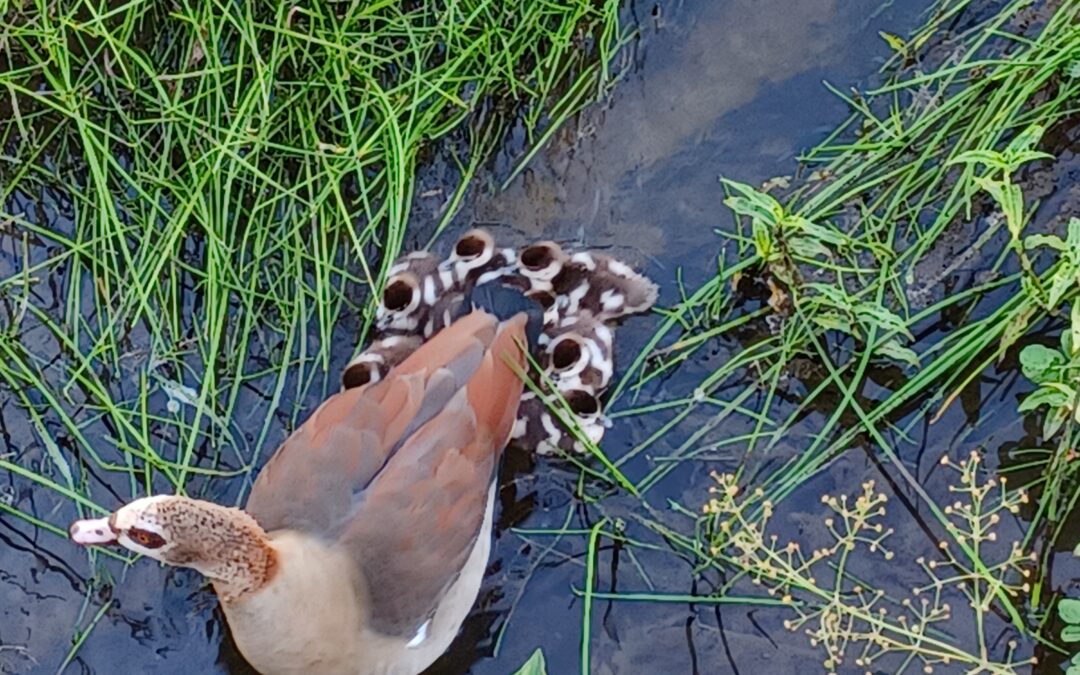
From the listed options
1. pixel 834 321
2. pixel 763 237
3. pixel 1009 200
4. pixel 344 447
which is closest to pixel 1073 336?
pixel 1009 200

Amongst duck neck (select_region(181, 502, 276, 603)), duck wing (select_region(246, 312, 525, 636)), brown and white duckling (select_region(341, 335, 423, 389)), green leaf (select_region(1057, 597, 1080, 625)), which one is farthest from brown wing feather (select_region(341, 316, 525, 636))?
green leaf (select_region(1057, 597, 1080, 625))

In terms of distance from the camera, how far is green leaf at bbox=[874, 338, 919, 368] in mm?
3168

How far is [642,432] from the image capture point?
130 inches

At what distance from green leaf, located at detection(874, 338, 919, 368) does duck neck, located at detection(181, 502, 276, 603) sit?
1.55 m

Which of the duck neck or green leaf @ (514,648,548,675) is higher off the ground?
the duck neck

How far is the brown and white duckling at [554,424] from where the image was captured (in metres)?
3.19

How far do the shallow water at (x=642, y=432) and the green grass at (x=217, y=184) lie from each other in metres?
0.12

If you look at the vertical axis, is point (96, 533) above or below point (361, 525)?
above

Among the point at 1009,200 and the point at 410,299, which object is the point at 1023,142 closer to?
the point at 1009,200

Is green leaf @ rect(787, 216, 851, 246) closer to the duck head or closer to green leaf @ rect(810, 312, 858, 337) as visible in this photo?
green leaf @ rect(810, 312, 858, 337)

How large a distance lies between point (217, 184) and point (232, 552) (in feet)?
3.91

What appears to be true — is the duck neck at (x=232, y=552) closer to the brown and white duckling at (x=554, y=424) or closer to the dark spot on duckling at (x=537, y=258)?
the brown and white duckling at (x=554, y=424)

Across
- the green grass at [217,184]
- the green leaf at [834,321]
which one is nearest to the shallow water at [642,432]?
the green grass at [217,184]

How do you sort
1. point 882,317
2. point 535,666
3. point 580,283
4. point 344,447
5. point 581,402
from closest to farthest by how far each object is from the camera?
1. point 535,666
2. point 344,447
3. point 882,317
4. point 581,402
5. point 580,283
